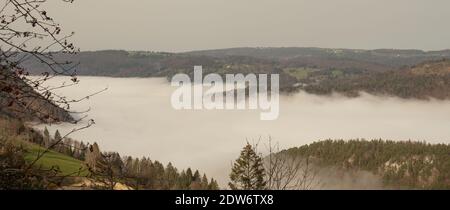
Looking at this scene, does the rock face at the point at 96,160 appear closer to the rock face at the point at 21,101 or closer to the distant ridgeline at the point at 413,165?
the rock face at the point at 21,101

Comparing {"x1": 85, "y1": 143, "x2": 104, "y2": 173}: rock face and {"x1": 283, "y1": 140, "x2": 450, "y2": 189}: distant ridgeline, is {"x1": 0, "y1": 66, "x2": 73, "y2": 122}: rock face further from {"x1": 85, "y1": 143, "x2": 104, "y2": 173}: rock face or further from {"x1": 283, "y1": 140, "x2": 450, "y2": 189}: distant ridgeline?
{"x1": 283, "y1": 140, "x2": 450, "y2": 189}: distant ridgeline

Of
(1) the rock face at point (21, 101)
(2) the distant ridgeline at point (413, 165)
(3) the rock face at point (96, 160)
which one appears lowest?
(2) the distant ridgeline at point (413, 165)

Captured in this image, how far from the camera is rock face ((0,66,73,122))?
19.7 ft

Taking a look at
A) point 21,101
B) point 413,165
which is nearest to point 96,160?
point 21,101

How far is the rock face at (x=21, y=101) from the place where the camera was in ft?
19.7

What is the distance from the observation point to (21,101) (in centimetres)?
605

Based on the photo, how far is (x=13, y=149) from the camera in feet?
25.6

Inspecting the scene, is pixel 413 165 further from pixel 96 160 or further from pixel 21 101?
pixel 21 101

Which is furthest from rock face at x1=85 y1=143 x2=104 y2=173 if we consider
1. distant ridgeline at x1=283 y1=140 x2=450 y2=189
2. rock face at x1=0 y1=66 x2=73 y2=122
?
distant ridgeline at x1=283 y1=140 x2=450 y2=189

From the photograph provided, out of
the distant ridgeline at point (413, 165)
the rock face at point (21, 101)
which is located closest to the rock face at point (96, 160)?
the rock face at point (21, 101)
